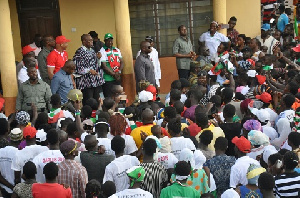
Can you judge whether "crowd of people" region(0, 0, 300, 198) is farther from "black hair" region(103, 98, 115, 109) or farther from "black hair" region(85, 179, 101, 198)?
"black hair" region(103, 98, 115, 109)

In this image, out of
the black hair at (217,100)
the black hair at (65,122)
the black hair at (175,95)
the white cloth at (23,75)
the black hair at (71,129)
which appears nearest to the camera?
the black hair at (71,129)

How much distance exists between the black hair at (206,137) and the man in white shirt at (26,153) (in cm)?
200

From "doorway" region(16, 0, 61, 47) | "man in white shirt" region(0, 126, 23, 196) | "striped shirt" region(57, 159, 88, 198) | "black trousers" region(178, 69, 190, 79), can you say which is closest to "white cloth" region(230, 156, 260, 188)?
"striped shirt" region(57, 159, 88, 198)

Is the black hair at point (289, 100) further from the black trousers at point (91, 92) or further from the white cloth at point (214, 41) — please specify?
the white cloth at point (214, 41)

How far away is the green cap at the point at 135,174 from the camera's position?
7.11m

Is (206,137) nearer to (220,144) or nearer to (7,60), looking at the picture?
(220,144)

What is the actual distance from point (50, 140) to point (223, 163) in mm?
2154

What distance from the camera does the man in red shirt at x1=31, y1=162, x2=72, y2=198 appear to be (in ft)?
23.5

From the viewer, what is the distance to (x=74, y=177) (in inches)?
306

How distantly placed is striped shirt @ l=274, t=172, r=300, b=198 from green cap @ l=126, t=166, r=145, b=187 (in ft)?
4.92

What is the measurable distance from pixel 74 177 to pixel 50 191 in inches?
25.3

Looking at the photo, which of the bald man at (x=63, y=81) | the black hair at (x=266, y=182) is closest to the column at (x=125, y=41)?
the bald man at (x=63, y=81)

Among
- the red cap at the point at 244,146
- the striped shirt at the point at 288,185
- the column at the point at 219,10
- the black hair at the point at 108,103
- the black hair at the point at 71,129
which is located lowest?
the striped shirt at the point at 288,185

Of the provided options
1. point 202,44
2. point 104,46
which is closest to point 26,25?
point 104,46
